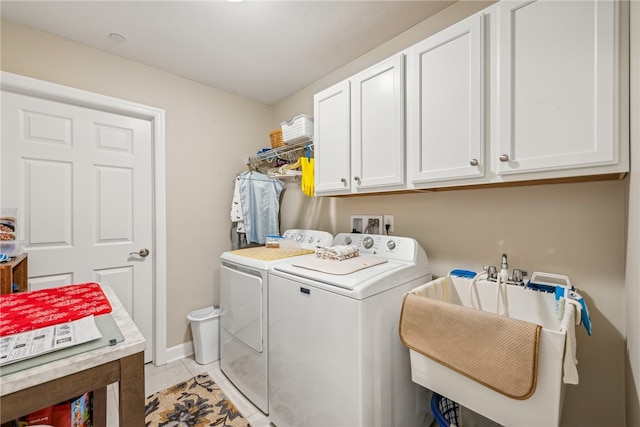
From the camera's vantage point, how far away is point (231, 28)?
5.87 feet

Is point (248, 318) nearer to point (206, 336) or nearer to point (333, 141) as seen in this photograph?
point (206, 336)

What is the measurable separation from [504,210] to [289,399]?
62.5 inches

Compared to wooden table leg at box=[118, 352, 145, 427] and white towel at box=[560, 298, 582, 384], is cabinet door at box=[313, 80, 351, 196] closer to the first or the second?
white towel at box=[560, 298, 582, 384]

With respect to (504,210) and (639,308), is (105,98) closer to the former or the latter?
(504,210)

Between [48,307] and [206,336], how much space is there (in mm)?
1563

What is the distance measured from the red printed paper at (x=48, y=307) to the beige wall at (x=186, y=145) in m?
1.33

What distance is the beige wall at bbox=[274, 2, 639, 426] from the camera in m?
1.19

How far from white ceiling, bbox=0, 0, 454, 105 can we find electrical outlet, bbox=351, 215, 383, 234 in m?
1.29

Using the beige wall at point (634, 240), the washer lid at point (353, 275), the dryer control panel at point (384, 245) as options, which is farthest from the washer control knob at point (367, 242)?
the beige wall at point (634, 240)

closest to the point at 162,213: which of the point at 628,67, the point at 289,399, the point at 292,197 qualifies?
the point at 292,197

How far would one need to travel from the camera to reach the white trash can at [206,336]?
229 cm

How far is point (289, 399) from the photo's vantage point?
1.53 m

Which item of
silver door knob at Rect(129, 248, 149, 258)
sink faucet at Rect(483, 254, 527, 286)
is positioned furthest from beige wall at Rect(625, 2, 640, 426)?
silver door knob at Rect(129, 248, 149, 258)

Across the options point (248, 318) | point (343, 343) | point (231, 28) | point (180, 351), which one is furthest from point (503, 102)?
point (180, 351)
